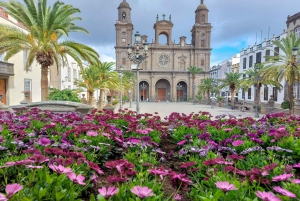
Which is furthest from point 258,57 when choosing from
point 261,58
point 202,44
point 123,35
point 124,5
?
point 124,5

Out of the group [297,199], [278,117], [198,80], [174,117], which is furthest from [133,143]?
[198,80]

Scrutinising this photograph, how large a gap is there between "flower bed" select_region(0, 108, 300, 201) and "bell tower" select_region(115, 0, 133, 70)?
52912 mm

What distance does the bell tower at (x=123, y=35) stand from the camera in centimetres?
5944

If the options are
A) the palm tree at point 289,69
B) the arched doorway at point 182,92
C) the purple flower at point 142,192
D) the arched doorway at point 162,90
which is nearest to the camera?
the purple flower at point 142,192

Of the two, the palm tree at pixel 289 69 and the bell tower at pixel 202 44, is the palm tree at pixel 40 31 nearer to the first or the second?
the palm tree at pixel 289 69

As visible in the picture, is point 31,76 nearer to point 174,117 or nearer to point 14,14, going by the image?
point 14,14

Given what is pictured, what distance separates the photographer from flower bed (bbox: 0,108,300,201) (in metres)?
2.11

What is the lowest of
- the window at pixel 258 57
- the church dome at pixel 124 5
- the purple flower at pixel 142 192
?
the purple flower at pixel 142 192

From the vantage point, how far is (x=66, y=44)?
557 inches

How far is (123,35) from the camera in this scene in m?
60.2

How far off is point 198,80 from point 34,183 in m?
60.7

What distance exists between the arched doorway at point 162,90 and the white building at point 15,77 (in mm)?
42332

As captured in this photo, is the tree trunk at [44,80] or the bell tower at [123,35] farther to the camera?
the bell tower at [123,35]

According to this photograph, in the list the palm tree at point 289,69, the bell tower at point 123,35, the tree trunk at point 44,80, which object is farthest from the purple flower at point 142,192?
the bell tower at point 123,35
